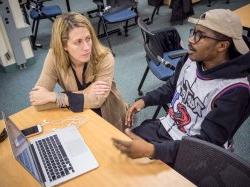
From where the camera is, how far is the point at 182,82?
1.58 m

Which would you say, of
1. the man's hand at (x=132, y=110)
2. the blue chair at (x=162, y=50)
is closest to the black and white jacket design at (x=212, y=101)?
the man's hand at (x=132, y=110)

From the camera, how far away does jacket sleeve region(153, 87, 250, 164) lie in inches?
50.0

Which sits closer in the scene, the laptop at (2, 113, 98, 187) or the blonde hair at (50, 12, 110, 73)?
the laptop at (2, 113, 98, 187)

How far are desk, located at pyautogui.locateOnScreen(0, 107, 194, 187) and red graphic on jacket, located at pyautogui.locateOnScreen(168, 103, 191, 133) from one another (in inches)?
13.8

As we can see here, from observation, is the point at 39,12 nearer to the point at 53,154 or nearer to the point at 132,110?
the point at 132,110

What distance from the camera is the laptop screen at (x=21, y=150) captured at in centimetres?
116

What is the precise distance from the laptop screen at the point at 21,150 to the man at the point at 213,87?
354 mm

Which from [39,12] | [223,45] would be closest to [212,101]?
[223,45]

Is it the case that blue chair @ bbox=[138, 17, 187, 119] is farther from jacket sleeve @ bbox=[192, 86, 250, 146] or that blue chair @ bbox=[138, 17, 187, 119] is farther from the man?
jacket sleeve @ bbox=[192, 86, 250, 146]

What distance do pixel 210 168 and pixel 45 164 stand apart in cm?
69

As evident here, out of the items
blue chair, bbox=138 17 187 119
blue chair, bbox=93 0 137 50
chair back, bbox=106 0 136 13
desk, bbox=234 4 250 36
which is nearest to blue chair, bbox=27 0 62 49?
blue chair, bbox=93 0 137 50

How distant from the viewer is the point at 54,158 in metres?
1.32

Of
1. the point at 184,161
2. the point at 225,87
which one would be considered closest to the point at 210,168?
the point at 184,161

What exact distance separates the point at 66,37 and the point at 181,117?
78 cm
